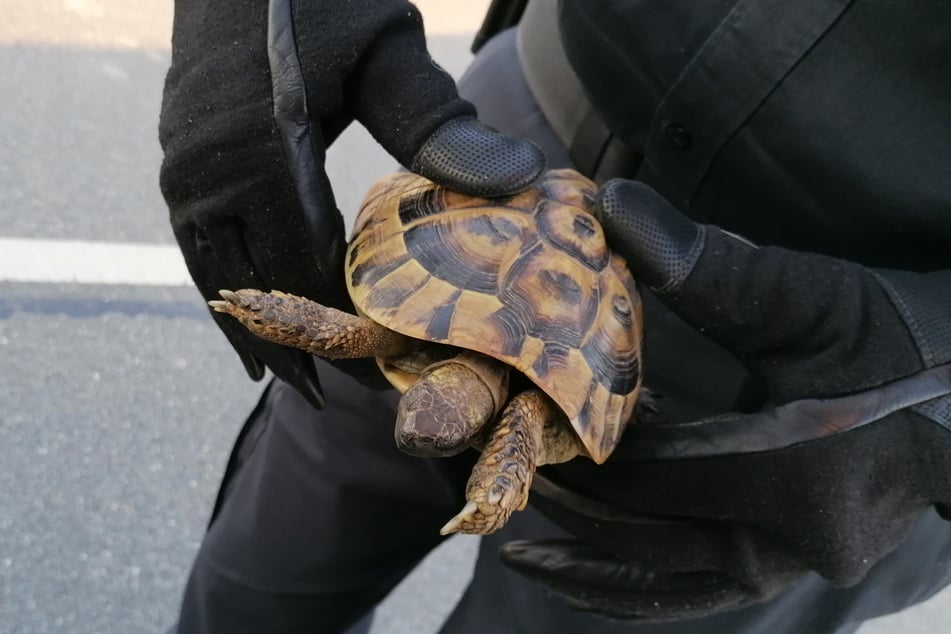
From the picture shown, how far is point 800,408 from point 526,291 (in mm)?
388

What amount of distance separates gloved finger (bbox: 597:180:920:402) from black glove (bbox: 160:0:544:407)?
0.20 meters

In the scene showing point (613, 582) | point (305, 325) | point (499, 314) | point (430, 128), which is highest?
point (430, 128)

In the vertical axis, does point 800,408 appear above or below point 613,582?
above

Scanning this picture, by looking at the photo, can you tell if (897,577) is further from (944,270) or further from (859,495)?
(944,270)

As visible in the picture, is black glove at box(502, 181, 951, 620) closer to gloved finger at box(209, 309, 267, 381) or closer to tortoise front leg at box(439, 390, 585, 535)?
tortoise front leg at box(439, 390, 585, 535)

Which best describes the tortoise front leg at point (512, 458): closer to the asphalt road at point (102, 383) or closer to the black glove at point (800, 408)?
the black glove at point (800, 408)

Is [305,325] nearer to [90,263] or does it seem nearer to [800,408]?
[800,408]

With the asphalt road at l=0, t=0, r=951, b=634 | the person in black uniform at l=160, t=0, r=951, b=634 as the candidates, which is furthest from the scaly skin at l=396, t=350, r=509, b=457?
the asphalt road at l=0, t=0, r=951, b=634

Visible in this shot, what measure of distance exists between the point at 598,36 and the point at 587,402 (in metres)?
0.53

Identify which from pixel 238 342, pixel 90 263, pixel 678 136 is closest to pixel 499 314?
pixel 678 136

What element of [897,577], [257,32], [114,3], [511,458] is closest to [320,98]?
[257,32]

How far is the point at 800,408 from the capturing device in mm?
1027

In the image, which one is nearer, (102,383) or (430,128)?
(430,128)

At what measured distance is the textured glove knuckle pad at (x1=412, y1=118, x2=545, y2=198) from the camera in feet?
3.50
